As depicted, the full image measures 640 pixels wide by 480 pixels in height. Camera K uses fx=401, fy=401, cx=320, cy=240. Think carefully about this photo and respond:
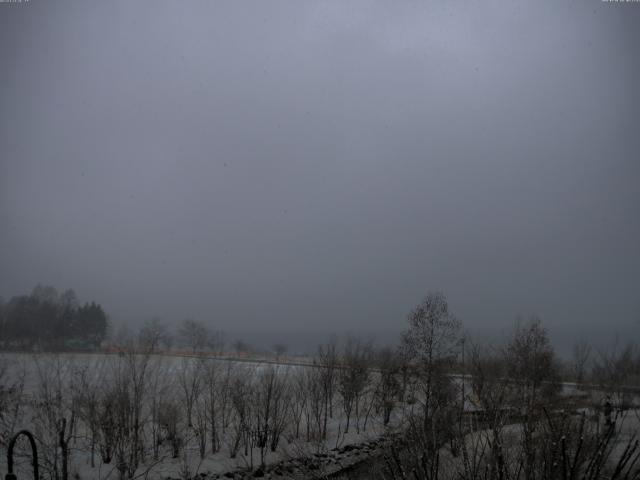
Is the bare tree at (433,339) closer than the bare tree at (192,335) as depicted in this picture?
Yes

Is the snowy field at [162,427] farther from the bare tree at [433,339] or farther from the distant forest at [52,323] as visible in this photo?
A: the distant forest at [52,323]

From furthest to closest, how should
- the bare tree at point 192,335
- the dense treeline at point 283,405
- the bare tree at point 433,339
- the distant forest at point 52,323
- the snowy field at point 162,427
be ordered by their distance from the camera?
the bare tree at point 192,335 < the distant forest at point 52,323 < the bare tree at point 433,339 < the snowy field at point 162,427 < the dense treeline at point 283,405

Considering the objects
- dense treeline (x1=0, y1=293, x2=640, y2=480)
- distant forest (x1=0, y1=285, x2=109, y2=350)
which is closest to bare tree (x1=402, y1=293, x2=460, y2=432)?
dense treeline (x1=0, y1=293, x2=640, y2=480)

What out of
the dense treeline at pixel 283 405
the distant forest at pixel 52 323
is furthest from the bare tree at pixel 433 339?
the distant forest at pixel 52 323

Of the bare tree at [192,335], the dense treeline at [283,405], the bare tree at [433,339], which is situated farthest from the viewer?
the bare tree at [192,335]

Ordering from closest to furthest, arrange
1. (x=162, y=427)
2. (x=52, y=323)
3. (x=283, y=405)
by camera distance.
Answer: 1. (x=162, y=427)
2. (x=283, y=405)
3. (x=52, y=323)

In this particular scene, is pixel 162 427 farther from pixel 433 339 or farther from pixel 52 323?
pixel 52 323

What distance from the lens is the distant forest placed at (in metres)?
57.5

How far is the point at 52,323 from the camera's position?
230 ft

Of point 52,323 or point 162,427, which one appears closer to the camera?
point 162,427

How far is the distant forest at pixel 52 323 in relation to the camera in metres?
57.5

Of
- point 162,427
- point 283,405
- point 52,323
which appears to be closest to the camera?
point 162,427

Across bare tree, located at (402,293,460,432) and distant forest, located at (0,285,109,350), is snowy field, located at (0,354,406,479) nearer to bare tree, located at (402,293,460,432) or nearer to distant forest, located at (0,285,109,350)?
bare tree, located at (402,293,460,432)

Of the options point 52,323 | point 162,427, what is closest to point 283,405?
point 162,427
